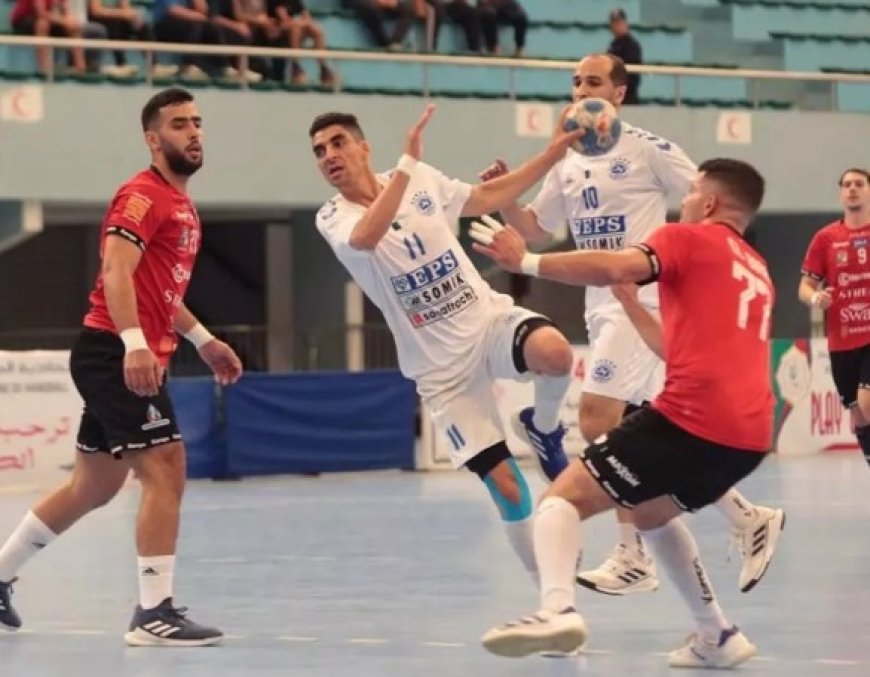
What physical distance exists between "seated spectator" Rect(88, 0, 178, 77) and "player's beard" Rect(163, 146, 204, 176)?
36.0 feet

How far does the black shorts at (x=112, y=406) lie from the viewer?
25.2 feet

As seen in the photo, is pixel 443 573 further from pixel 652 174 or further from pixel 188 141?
pixel 188 141

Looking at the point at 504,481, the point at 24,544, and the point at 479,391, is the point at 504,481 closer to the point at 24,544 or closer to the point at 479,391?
the point at 479,391

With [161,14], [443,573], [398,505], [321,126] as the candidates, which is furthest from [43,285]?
[321,126]

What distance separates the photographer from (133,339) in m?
7.49

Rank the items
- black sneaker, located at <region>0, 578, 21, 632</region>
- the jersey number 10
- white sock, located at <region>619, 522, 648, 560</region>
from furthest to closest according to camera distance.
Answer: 1. white sock, located at <region>619, 522, 648, 560</region>
2. black sneaker, located at <region>0, 578, 21, 632</region>
3. the jersey number 10

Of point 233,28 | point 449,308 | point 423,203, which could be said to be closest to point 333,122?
point 423,203

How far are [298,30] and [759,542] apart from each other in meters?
12.8

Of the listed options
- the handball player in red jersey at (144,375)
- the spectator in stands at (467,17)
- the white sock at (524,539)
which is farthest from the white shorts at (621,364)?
the spectator in stands at (467,17)

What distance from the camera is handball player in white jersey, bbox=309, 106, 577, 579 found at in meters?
7.91

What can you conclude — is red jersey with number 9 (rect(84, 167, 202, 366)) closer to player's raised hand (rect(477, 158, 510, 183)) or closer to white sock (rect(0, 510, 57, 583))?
white sock (rect(0, 510, 57, 583))

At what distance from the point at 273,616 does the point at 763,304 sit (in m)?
2.92

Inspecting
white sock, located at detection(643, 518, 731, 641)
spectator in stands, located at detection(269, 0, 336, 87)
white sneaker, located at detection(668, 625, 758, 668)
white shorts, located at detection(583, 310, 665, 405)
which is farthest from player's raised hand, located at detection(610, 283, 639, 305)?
spectator in stands, located at detection(269, 0, 336, 87)

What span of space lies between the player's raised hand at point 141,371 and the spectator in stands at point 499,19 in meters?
14.7
